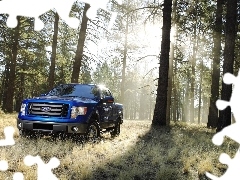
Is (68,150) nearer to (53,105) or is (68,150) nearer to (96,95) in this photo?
(53,105)

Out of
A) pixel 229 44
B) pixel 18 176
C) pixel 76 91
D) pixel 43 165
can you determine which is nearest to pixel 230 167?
pixel 43 165

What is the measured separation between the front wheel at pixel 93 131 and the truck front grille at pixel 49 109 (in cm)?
91

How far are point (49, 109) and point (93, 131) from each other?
60.4 inches

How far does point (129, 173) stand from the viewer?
677cm

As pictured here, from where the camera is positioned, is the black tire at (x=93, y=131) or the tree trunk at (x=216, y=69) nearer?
the black tire at (x=93, y=131)

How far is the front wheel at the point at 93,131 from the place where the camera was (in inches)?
400

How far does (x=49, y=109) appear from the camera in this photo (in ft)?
32.4

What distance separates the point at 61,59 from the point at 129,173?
2014 cm

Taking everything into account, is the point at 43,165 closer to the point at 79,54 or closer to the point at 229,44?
the point at 229,44

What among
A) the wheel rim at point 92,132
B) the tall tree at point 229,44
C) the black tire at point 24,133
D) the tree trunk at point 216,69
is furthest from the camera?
the tree trunk at point 216,69

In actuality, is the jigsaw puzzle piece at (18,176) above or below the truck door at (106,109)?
below

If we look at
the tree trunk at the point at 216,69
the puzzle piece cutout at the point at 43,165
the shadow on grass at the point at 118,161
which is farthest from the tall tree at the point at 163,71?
the puzzle piece cutout at the point at 43,165

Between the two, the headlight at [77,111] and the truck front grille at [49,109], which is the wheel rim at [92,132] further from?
the truck front grille at [49,109]

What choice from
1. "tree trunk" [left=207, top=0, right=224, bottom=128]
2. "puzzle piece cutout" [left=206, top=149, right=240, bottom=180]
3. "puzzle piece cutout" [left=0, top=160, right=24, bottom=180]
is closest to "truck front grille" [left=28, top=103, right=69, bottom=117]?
"puzzle piece cutout" [left=0, top=160, right=24, bottom=180]
